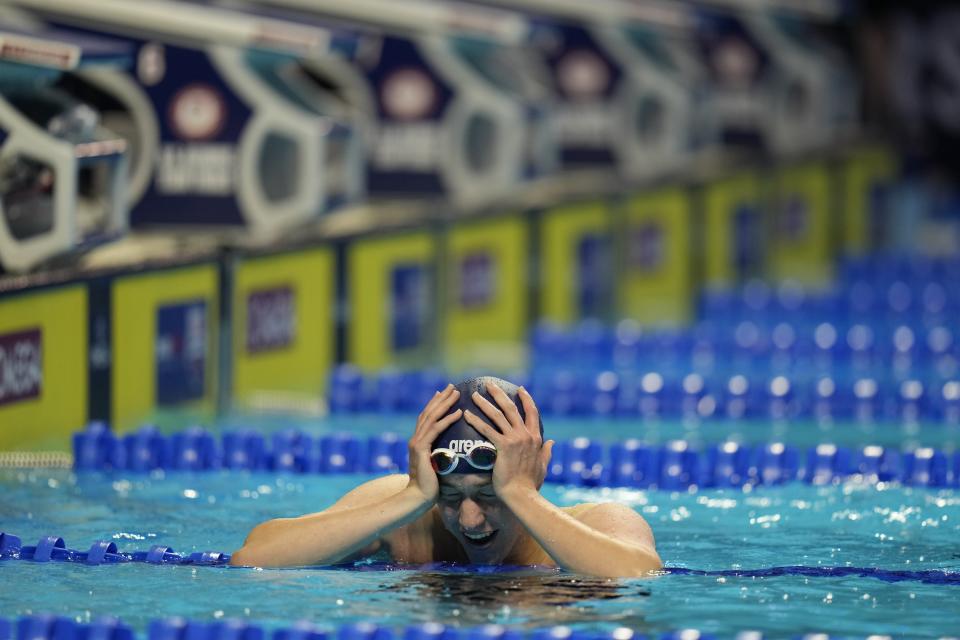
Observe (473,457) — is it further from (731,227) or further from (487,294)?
(731,227)

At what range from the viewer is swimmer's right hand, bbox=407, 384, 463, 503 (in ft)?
15.6

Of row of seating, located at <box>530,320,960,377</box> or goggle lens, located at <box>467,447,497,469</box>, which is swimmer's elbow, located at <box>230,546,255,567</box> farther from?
row of seating, located at <box>530,320,960,377</box>

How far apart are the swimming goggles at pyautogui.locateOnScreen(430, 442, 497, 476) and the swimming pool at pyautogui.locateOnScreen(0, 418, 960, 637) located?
347mm

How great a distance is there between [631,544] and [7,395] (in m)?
3.18

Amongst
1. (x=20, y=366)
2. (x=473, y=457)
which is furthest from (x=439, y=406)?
(x=20, y=366)

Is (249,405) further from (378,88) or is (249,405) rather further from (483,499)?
(483,499)

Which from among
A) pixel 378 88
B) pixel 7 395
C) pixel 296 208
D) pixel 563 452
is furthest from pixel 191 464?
pixel 378 88

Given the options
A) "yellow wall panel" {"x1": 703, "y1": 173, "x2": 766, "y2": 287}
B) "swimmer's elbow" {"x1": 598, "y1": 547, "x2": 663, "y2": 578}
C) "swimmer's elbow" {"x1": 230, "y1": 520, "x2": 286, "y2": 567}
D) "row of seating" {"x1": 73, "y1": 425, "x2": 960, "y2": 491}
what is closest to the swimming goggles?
"swimmer's elbow" {"x1": 598, "y1": 547, "x2": 663, "y2": 578}

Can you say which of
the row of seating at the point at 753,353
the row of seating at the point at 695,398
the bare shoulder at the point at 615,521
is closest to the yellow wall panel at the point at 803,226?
the row of seating at the point at 753,353

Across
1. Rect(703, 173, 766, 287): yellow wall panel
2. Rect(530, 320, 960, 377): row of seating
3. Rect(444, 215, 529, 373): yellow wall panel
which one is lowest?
Rect(530, 320, 960, 377): row of seating

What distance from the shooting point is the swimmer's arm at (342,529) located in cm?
488

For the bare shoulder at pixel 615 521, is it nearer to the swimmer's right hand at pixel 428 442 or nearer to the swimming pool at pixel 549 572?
the swimming pool at pixel 549 572

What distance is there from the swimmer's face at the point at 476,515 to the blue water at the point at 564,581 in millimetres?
108

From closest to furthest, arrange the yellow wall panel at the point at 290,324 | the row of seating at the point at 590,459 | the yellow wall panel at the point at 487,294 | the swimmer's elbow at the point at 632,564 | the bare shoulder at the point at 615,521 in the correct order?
the swimmer's elbow at the point at 632,564 → the bare shoulder at the point at 615,521 → the row of seating at the point at 590,459 → the yellow wall panel at the point at 290,324 → the yellow wall panel at the point at 487,294
